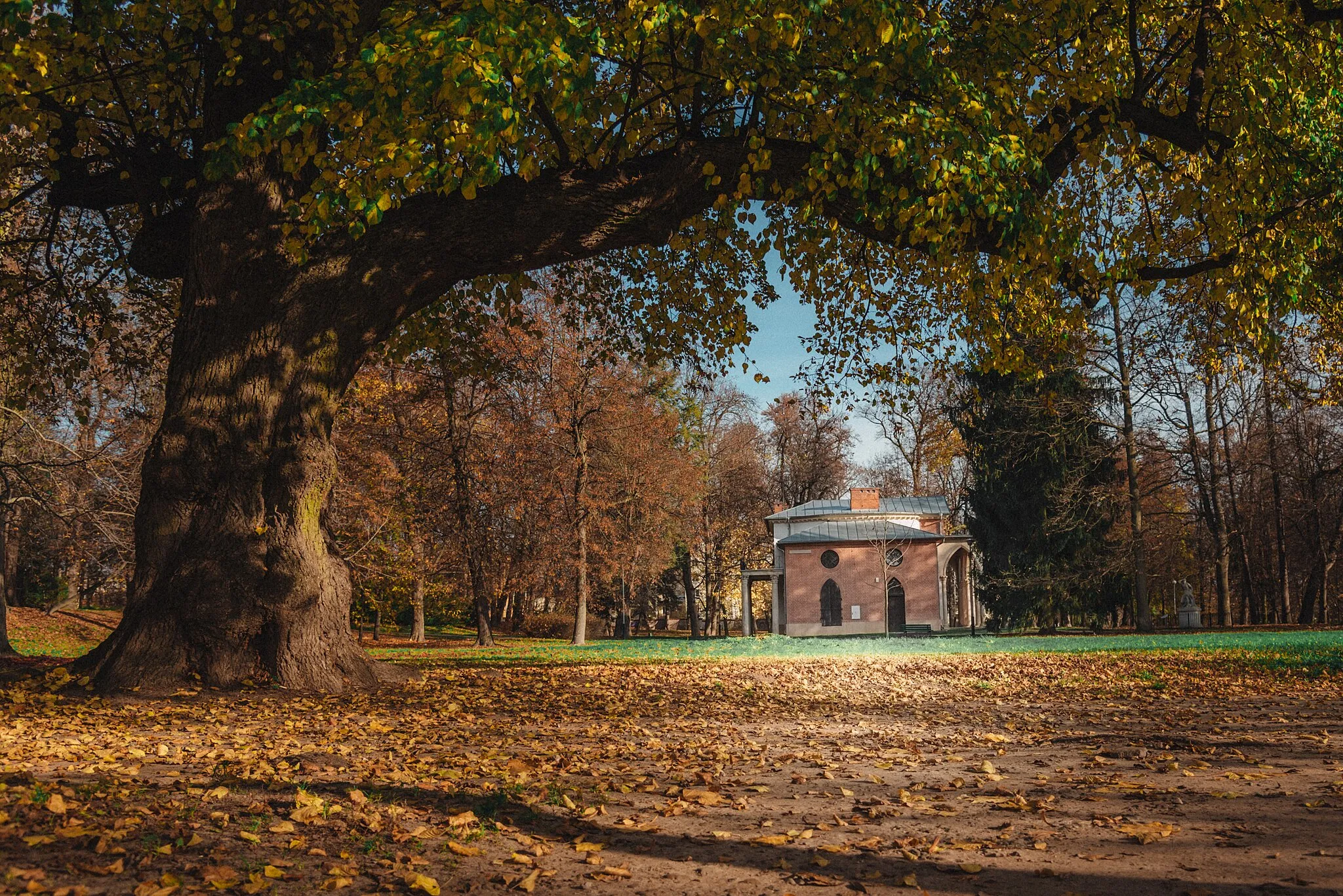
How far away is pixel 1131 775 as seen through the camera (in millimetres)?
6082

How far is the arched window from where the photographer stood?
4325 centimetres

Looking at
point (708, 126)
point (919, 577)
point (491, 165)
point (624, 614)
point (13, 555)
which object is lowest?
point (624, 614)

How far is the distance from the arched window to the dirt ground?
1308 inches

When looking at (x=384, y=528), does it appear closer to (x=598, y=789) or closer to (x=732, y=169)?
(x=732, y=169)

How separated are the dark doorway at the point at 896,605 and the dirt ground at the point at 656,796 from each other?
114ft

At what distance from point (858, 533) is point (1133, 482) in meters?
13.8

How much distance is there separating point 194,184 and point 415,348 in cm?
381

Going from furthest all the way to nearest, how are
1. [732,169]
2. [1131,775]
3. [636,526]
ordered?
[636,526] → [732,169] → [1131,775]

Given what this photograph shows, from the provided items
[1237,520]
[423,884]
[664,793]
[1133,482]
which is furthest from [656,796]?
[1237,520]

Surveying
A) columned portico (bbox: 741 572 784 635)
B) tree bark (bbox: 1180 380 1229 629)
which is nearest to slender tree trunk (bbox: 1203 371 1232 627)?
tree bark (bbox: 1180 380 1229 629)

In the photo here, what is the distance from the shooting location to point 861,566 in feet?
142

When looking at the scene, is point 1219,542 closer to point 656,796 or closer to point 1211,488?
point 1211,488

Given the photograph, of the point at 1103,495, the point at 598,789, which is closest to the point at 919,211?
the point at 598,789

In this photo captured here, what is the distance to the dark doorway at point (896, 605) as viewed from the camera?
147 ft
